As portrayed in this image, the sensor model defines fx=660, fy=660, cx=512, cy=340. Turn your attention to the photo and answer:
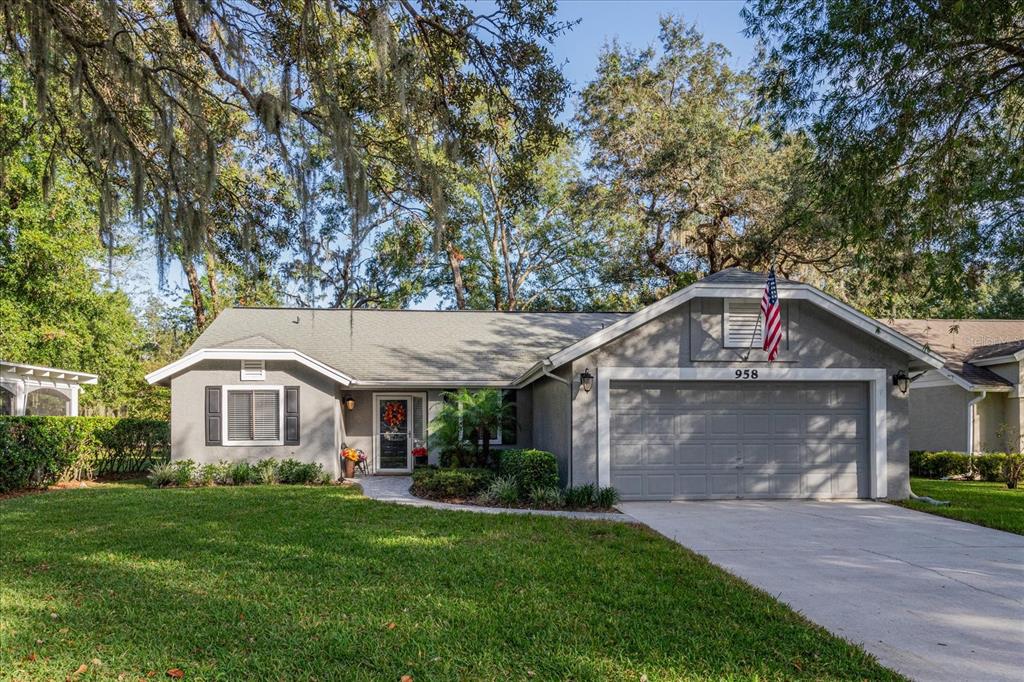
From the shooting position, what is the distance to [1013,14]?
7449mm

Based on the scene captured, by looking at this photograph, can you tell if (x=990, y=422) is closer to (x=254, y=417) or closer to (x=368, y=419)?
(x=368, y=419)

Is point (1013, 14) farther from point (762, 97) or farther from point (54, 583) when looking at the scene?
point (54, 583)

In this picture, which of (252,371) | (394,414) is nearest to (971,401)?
(394,414)

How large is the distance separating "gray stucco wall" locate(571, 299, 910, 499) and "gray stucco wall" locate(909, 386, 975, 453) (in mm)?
7565

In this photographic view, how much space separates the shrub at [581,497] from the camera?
10633 mm

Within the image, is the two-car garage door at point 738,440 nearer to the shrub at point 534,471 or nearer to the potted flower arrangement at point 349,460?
the shrub at point 534,471

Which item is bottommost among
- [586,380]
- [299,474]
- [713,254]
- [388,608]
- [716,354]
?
[299,474]

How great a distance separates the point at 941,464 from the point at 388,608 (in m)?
16.3

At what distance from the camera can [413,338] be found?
17.8 meters

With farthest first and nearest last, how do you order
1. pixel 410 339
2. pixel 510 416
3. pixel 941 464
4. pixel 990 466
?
pixel 410 339 → pixel 941 464 → pixel 990 466 → pixel 510 416

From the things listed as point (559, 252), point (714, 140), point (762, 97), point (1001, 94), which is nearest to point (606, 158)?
point (714, 140)

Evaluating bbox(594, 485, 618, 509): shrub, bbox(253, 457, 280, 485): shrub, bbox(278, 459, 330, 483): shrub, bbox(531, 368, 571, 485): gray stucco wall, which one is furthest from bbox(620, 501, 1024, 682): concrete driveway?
bbox(253, 457, 280, 485): shrub

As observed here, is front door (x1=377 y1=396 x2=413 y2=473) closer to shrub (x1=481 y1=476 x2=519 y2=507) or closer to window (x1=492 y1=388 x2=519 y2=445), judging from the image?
window (x1=492 y1=388 x2=519 y2=445)

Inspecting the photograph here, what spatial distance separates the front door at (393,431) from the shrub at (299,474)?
224 centimetres
